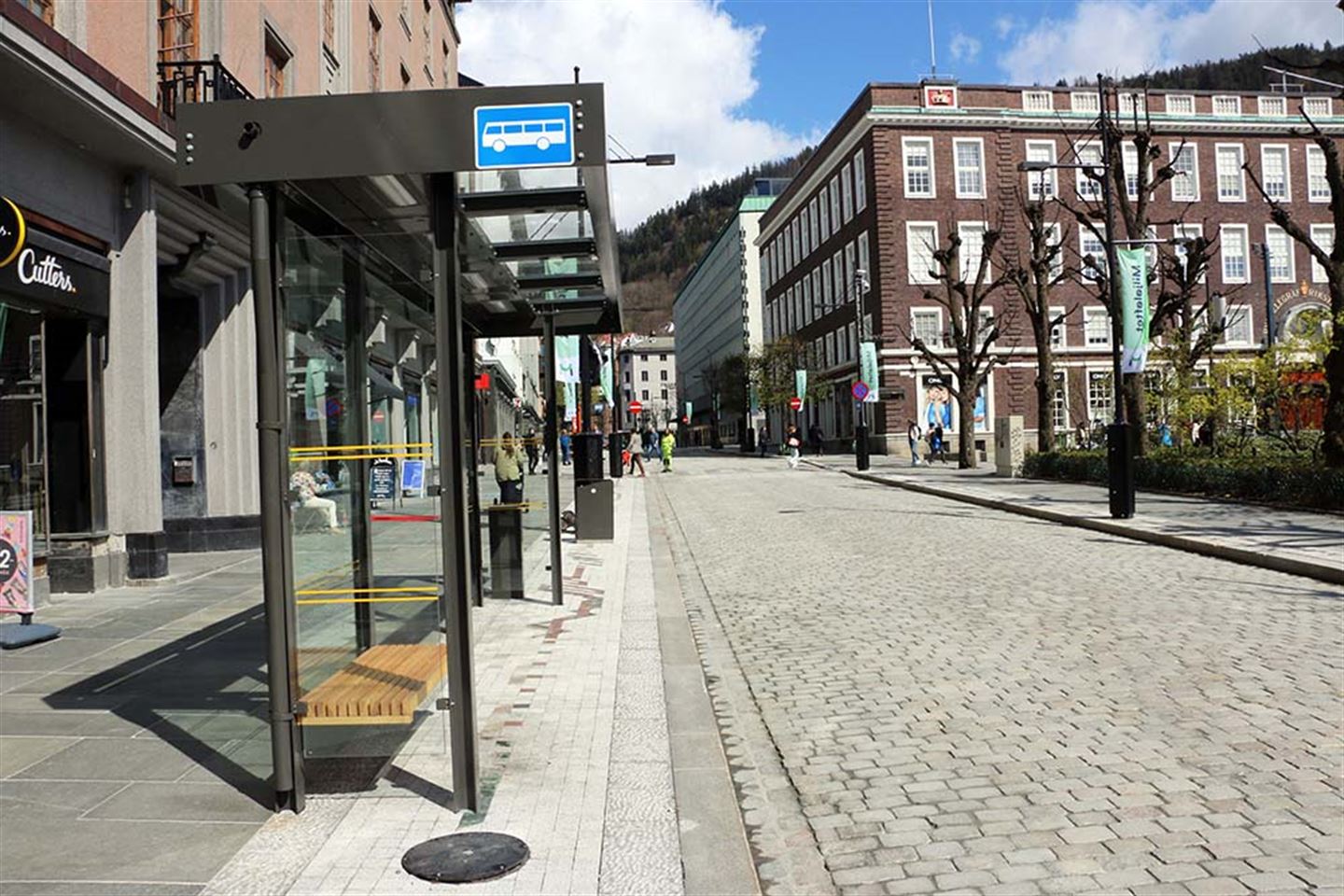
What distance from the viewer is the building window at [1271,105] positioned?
6009cm

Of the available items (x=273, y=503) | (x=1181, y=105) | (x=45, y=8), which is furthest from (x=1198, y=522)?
(x=1181, y=105)

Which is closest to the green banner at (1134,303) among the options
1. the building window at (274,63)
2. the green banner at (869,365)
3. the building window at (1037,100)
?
the building window at (274,63)

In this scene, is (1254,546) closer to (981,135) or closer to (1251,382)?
(1251,382)

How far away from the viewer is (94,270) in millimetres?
11633

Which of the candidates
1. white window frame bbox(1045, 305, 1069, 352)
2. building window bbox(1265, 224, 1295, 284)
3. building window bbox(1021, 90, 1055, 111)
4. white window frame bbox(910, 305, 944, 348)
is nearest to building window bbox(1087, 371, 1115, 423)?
white window frame bbox(1045, 305, 1069, 352)

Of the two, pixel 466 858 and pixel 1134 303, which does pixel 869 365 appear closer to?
pixel 1134 303

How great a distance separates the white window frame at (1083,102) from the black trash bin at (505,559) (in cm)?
5587

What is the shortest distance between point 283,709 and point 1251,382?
21.1 m

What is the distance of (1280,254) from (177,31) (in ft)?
203

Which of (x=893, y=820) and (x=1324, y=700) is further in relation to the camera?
(x=1324, y=700)

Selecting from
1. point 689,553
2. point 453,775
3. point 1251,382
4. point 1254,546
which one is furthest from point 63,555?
point 1251,382

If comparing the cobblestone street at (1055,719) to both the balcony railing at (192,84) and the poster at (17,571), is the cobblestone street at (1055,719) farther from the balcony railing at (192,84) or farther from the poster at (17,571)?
the balcony railing at (192,84)

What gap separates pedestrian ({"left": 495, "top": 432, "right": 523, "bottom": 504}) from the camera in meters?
13.6

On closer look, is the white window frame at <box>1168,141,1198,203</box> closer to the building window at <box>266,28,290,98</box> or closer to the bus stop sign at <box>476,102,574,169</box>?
the building window at <box>266,28,290,98</box>
